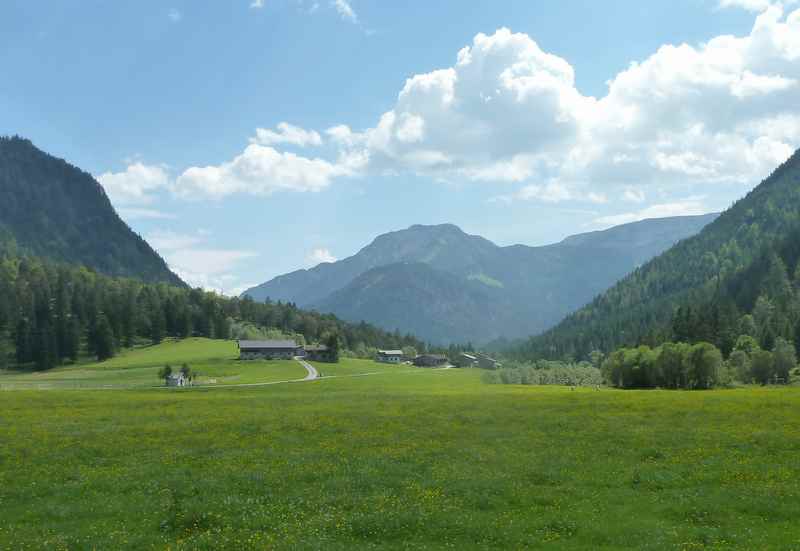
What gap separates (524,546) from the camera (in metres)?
20.7

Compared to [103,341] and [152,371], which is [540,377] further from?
[103,341]

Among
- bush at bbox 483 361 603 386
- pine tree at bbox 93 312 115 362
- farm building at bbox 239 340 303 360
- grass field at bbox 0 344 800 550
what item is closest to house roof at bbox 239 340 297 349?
farm building at bbox 239 340 303 360

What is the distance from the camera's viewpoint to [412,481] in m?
28.6

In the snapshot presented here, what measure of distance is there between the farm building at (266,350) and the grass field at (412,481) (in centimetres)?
13280

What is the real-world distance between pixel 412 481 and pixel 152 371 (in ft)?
425

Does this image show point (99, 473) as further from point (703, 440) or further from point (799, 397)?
point (799, 397)

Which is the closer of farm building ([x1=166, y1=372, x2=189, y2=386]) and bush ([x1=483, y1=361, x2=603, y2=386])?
farm building ([x1=166, y1=372, x2=189, y2=386])

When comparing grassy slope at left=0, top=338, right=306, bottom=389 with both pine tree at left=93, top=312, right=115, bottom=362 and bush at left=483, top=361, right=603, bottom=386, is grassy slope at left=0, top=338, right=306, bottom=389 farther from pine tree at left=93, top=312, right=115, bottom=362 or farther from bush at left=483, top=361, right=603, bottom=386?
bush at left=483, top=361, right=603, bottom=386

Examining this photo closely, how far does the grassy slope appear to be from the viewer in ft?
403

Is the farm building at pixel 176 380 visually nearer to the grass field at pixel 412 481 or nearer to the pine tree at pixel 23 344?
the grass field at pixel 412 481

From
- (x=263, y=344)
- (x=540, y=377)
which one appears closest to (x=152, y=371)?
(x=263, y=344)

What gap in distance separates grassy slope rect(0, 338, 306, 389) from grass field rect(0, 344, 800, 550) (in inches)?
3098

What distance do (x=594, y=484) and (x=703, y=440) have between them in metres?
13.6

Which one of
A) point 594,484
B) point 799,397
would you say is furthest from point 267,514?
point 799,397
